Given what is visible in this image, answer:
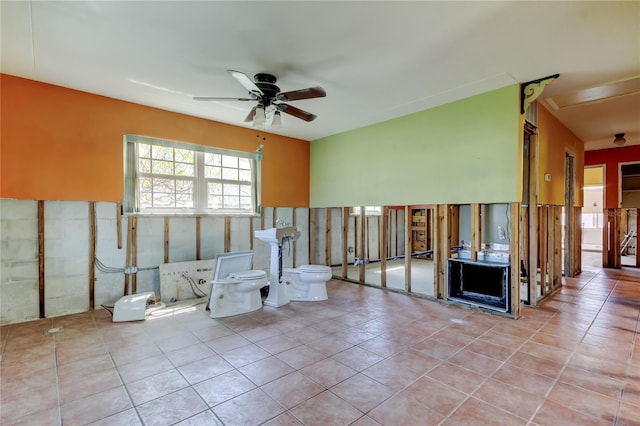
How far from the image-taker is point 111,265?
4.22m

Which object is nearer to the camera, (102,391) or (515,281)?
(102,391)

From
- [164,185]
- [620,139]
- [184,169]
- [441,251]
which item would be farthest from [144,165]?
[620,139]

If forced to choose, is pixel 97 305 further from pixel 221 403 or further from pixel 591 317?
pixel 591 317

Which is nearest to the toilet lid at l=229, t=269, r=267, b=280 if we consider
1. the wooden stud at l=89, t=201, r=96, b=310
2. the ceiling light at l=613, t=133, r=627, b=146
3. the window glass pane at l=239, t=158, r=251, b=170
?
the wooden stud at l=89, t=201, r=96, b=310

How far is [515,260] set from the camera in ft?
12.5

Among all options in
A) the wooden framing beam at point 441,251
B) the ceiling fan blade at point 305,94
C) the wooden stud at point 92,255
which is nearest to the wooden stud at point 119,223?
the wooden stud at point 92,255

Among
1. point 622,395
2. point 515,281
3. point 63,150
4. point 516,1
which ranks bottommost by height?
point 622,395

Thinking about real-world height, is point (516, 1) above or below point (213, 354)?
above

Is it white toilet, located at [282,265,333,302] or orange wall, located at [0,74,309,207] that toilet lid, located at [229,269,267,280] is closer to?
white toilet, located at [282,265,333,302]

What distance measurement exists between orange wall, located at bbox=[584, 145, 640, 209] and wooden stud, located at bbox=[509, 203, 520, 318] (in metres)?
6.01

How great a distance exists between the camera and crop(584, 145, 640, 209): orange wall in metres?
7.39

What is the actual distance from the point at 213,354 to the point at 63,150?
10.8 feet

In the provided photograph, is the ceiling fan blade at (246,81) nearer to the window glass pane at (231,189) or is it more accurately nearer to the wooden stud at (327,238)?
the window glass pane at (231,189)

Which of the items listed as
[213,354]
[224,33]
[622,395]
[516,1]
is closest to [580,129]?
[516,1]
